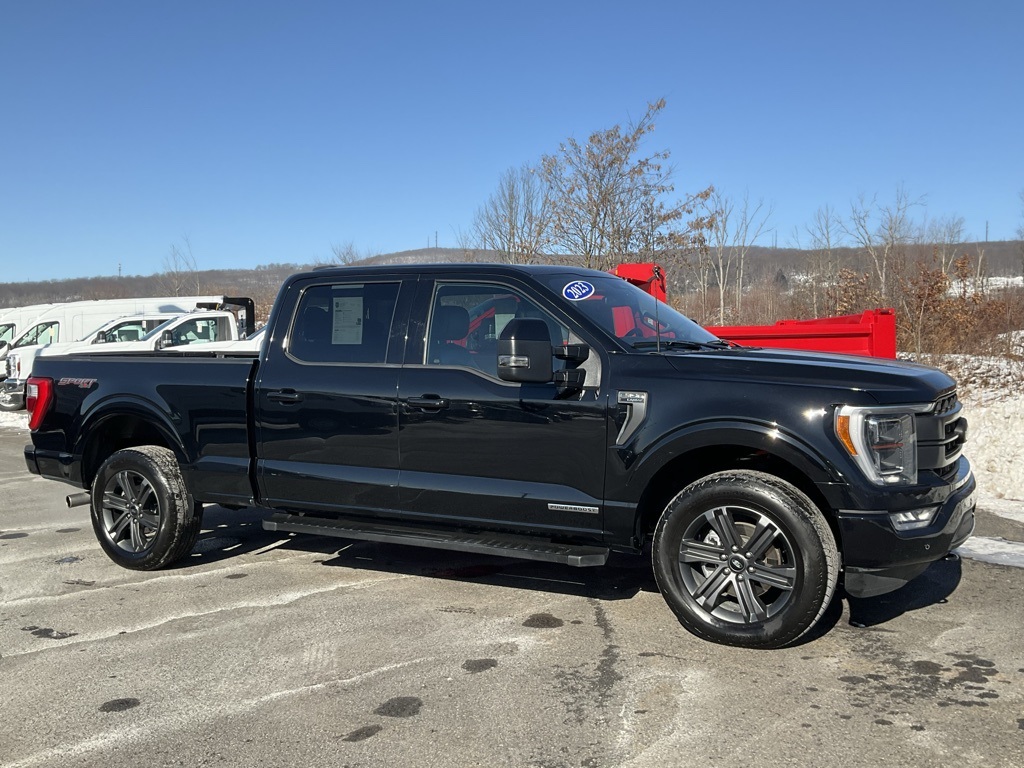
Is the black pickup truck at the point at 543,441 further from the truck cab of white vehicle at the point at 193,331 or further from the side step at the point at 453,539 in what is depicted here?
the truck cab of white vehicle at the point at 193,331

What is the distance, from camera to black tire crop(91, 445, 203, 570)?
19.6ft

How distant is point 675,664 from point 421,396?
2023 mm

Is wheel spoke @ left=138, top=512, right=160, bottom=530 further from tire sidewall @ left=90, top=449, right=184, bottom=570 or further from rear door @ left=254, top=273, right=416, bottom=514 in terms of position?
rear door @ left=254, top=273, right=416, bottom=514

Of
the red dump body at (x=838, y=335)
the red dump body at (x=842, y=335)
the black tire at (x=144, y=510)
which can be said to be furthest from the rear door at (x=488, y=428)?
the red dump body at (x=842, y=335)

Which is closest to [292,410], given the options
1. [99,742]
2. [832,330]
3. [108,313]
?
[99,742]

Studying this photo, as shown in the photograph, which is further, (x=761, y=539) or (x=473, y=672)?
(x=761, y=539)

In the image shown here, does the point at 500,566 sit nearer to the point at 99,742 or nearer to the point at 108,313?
the point at 99,742

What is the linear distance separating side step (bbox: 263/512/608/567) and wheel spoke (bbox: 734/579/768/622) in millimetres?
686

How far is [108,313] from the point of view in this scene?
24.7 metres

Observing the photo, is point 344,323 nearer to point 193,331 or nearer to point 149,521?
point 149,521

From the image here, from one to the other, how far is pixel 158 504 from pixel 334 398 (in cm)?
160

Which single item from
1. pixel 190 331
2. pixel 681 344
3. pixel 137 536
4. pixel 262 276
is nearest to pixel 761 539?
pixel 681 344

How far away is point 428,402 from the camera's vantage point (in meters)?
5.11

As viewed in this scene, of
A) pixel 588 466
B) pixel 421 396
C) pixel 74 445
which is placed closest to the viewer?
pixel 588 466
